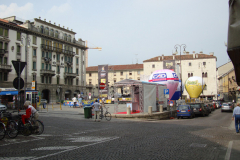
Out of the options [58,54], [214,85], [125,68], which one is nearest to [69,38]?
[58,54]

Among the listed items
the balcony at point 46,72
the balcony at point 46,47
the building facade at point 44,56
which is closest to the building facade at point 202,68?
the building facade at point 44,56

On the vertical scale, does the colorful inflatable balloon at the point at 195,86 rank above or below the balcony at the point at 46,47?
Answer: below

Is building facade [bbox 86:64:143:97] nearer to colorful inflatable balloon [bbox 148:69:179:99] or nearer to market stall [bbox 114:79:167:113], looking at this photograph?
colorful inflatable balloon [bbox 148:69:179:99]

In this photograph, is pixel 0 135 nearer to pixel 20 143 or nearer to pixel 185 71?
pixel 20 143

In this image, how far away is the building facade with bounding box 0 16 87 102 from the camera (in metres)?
47.8

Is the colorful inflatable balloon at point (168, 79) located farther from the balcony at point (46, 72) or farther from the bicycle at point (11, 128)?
the balcony at point (46, 72)

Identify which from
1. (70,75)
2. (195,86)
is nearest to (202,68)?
(195,86)

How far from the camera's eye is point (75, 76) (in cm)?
6631

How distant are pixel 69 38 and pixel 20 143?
59.4 metres

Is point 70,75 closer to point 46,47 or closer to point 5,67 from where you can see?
point 46,47

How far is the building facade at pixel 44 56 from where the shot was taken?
47.8 metres

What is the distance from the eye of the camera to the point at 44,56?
5734 centimetres

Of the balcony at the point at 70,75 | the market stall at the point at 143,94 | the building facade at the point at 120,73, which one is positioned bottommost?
the market stall at the point at 143,94

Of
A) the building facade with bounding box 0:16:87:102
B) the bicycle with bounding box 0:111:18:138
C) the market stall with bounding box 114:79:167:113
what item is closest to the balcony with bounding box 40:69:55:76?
the building facade with bounding box 0:16:87:102
